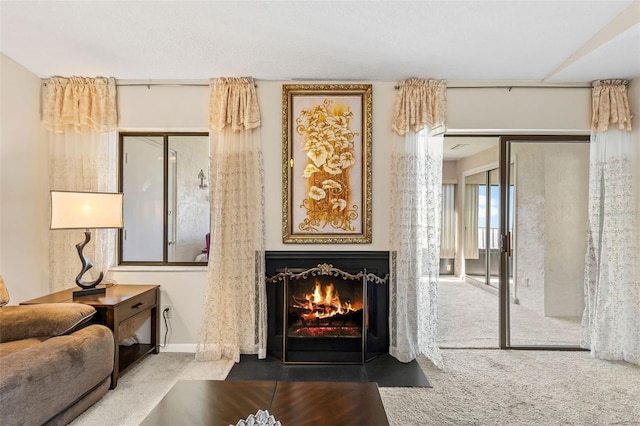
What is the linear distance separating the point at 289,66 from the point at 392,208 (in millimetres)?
1588

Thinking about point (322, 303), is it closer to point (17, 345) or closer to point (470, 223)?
point (17, 345)

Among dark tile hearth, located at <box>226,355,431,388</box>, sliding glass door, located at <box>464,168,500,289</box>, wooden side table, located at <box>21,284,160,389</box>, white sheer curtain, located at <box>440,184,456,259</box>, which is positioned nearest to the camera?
wooden side table, located at <box>21,284,160,389</box>

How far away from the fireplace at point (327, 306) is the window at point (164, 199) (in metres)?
0.93

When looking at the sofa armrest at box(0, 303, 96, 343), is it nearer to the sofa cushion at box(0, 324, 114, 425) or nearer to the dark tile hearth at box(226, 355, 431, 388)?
the sofa cushion at box(0, 324, 114, 425)

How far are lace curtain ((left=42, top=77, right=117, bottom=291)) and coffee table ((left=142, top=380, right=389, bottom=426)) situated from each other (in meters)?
2.06

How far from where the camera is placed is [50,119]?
10.2 feet

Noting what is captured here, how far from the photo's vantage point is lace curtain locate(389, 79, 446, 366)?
305 centimetres

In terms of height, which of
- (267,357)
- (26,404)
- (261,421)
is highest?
(261,421)

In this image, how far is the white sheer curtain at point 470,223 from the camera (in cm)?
534

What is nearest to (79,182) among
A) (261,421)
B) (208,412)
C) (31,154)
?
(31,154)

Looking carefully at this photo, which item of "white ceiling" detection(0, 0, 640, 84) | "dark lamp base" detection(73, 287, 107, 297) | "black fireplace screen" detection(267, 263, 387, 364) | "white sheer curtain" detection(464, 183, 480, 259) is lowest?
"black fireplace screen" detection(267, 263, 387, 364)

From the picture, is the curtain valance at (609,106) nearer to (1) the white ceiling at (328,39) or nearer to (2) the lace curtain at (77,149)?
(1) the white ceiling at (328,39)

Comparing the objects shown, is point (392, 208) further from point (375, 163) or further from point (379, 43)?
point (379, 43)

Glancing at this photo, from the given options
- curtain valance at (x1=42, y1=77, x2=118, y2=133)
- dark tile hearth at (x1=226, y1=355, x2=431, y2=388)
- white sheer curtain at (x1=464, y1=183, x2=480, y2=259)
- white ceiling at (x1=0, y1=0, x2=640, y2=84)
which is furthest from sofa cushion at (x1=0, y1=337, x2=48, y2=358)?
white sheer curtain at (x1=464, y1=183, x2=480, y2=259)
